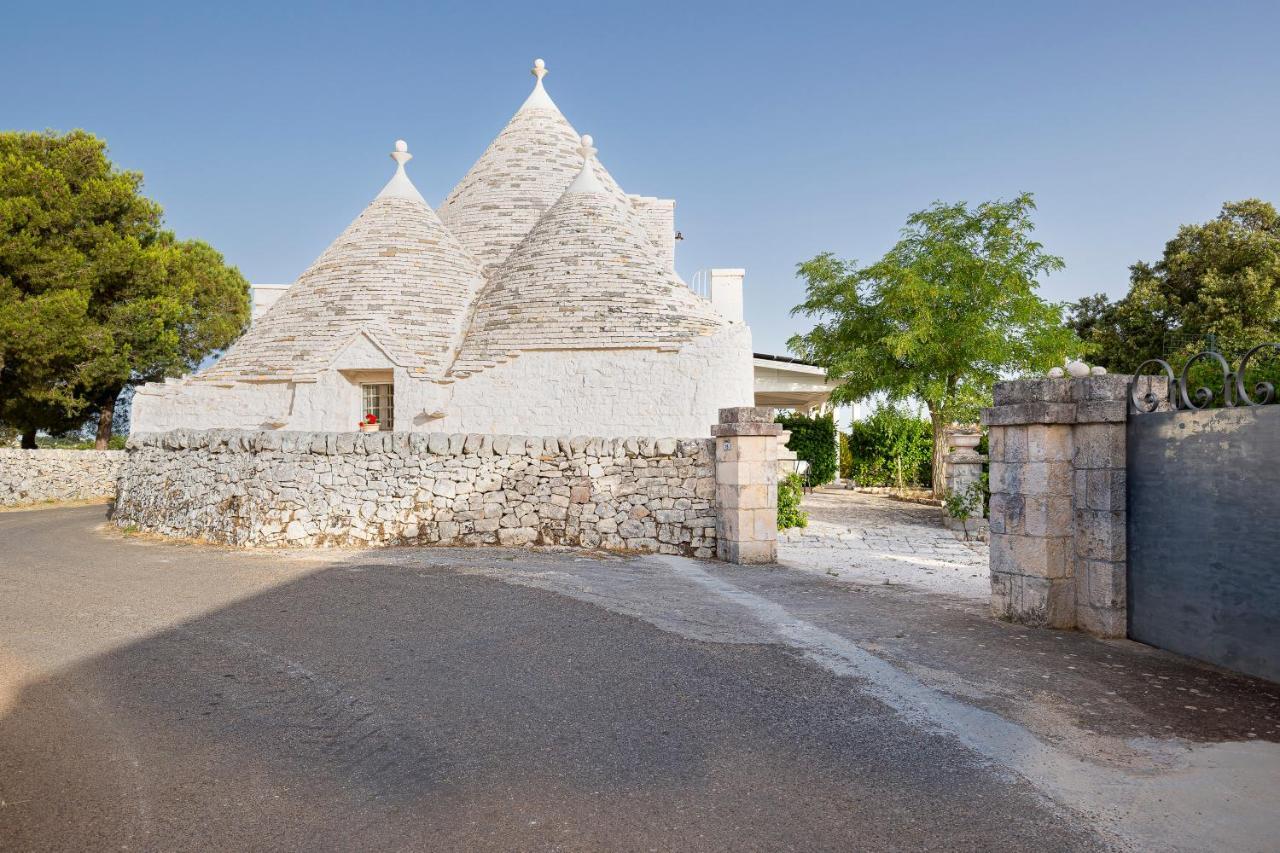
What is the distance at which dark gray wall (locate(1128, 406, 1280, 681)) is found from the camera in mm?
4648

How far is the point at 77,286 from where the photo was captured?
23.1 meters

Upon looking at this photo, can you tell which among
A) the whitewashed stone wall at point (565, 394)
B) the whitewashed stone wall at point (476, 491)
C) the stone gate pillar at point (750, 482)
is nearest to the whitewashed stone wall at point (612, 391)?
the whitewashed stone wall at point (565, 394)

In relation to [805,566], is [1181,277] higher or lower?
higher

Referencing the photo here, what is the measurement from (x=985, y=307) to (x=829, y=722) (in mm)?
16896

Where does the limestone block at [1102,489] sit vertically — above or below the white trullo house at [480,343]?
below

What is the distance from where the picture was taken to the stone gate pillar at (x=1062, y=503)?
19.1 ft

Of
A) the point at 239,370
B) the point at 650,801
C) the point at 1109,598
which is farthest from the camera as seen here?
the point at 239,370

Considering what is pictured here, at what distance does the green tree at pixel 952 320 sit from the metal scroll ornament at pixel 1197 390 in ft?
39.6

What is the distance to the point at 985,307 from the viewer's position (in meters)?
18.6

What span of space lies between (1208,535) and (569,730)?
14.3 ft

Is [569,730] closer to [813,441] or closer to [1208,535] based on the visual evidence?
[1208,535]

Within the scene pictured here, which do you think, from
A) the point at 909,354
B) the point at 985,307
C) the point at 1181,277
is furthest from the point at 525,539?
the point at 1181,277

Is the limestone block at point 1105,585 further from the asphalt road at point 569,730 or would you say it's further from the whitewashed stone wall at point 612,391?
the whitewashed stone wall at point 612,391

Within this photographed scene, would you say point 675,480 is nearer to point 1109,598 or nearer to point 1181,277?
point 1109,598
